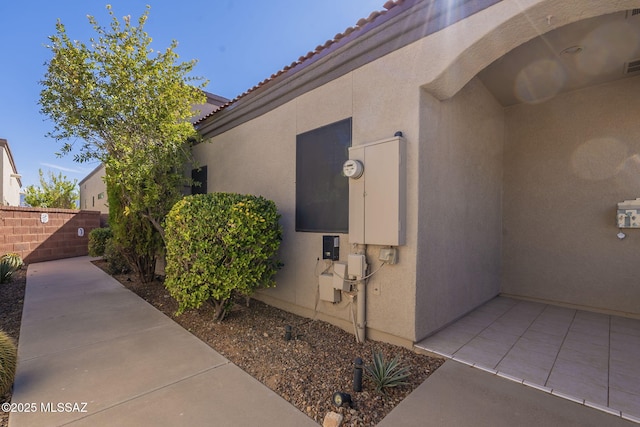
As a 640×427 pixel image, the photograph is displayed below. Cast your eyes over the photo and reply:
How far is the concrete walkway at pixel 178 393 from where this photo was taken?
7.04 ft

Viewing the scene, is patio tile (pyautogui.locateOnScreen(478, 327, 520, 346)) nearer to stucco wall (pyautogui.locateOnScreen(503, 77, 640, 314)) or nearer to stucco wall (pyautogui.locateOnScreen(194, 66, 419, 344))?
stucco wall (pyautogui.locateOnScreen(194, 66, 419, 344))

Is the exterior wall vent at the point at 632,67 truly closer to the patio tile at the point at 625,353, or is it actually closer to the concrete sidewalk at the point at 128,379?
the patio tile at the point at 625,353

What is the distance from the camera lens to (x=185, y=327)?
4.10 m

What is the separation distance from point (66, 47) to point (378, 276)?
20.7 ft

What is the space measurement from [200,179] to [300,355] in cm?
533

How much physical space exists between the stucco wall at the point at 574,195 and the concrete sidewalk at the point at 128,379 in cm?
506

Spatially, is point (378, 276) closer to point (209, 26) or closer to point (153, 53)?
point (153, 53)

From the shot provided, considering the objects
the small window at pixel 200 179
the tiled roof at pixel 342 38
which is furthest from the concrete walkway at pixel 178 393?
the tiled roof at pixel 342 38

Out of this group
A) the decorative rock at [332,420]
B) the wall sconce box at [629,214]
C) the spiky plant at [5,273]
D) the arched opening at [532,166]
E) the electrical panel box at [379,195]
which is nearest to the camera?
the decorative rock at [332,420]

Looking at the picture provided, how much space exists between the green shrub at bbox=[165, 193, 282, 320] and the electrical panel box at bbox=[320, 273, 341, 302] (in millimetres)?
879

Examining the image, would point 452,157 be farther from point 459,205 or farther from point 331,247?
point 331,247

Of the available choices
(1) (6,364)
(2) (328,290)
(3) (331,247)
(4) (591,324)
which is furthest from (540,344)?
(1) (6,364)

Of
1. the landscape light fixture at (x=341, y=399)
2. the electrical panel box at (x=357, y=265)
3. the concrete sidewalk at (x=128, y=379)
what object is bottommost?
the concrete sidewalk at (x=128, y=379)

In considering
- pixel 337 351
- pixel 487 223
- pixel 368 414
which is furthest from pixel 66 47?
pixel 487 223
